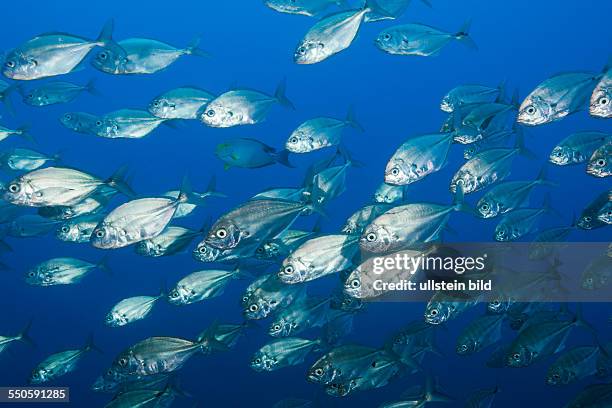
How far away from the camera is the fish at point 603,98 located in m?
4.09

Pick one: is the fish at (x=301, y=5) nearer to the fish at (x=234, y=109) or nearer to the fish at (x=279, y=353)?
the fish at (x=234, y=109)

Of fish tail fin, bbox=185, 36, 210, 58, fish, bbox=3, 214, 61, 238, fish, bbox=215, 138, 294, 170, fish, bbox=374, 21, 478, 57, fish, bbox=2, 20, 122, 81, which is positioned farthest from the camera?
fish tail fin, bbox=185, 36, 210, 58

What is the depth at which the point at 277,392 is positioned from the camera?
14.9 m

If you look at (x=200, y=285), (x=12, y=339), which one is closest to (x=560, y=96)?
(x=200, y=285)

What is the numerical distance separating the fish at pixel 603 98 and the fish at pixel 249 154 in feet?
9.29

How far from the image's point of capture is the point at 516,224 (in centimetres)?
550

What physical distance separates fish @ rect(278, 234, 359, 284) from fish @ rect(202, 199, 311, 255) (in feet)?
1.07

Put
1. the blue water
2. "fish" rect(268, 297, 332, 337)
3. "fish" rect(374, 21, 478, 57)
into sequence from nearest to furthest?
"fish" rect(268, 297, 332, 337) → "fish" rect(374, 21, 478, 57) → the blue water

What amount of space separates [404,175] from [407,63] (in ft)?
87.9

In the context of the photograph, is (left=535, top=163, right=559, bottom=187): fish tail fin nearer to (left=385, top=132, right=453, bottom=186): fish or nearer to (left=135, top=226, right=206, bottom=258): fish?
(left=385, top=132, right=453, bottom=186): fish

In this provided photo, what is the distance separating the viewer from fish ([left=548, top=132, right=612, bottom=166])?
4910 mm

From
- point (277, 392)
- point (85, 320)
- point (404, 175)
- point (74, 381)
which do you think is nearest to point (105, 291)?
point (85, 320)

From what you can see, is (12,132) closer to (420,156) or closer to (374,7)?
(374,7)

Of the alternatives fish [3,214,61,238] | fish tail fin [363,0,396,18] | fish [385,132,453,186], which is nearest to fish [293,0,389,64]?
fish tail fin [363,0,396,18]
